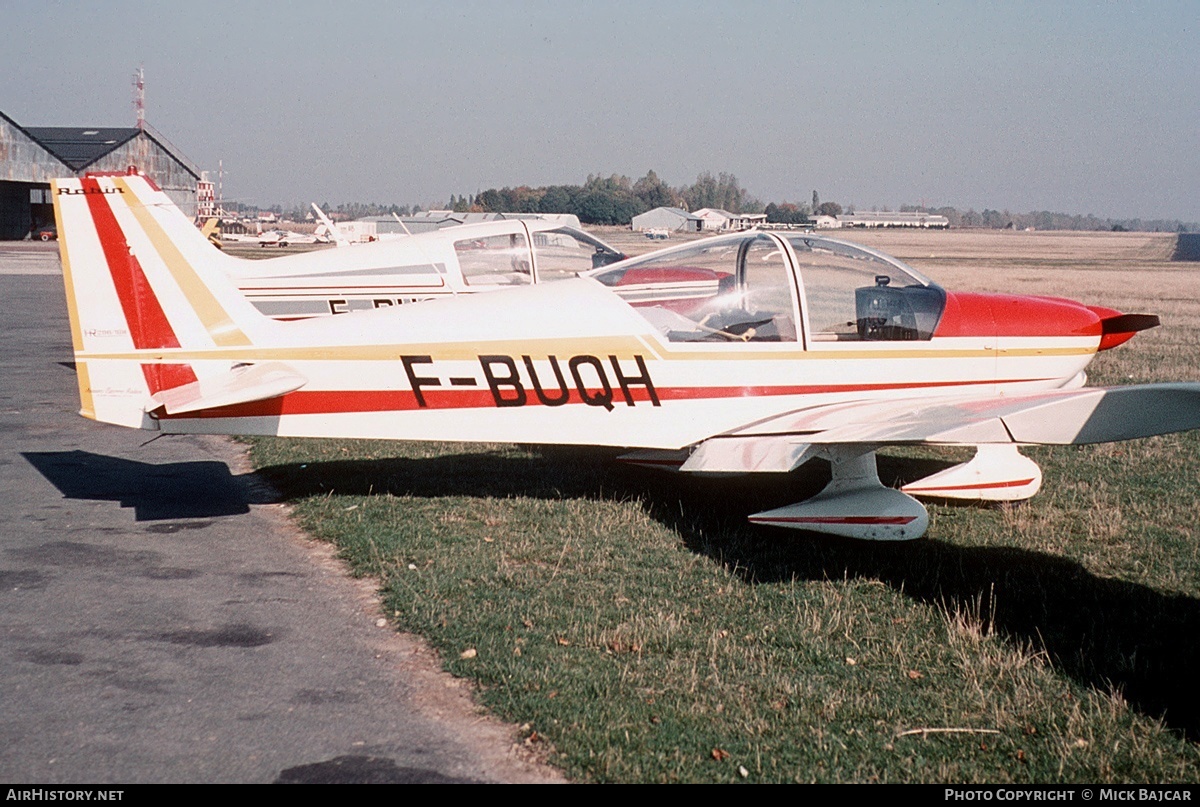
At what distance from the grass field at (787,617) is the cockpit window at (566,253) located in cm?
309

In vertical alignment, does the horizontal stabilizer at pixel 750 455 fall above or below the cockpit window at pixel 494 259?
below

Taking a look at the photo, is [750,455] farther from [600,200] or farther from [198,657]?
[600,200]

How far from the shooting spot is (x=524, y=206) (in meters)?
79.7

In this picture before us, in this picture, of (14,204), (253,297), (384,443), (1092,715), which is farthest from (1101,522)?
(14,204)

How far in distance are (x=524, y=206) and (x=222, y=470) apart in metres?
72.6

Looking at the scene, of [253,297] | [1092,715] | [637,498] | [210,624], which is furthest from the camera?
[253,297]

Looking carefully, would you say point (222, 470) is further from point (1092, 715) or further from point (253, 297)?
point (1092, 715)

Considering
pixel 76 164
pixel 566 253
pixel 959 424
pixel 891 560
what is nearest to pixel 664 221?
pixel 76 164

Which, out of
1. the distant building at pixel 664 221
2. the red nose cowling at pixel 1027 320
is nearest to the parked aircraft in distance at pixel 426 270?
the red nose cowling at pixel 1027 320

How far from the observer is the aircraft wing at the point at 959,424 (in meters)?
4.73

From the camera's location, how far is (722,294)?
22.9 ft

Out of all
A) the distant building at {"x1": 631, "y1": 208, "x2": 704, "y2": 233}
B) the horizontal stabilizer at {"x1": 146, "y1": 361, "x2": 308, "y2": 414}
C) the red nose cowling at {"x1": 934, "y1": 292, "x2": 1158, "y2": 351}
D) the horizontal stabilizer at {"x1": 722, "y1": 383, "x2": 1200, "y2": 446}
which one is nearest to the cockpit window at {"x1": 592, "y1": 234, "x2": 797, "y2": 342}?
the horizontal stabilizer at {"x1": 722, "y1": 383, "x2": 1200, "y2": 446}

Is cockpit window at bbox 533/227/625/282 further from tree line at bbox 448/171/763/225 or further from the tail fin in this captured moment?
tree line at bbox 448/171/763/225

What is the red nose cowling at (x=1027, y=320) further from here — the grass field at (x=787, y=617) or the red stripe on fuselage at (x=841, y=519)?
the red stripe on fuselage at (x=841, y=519)
